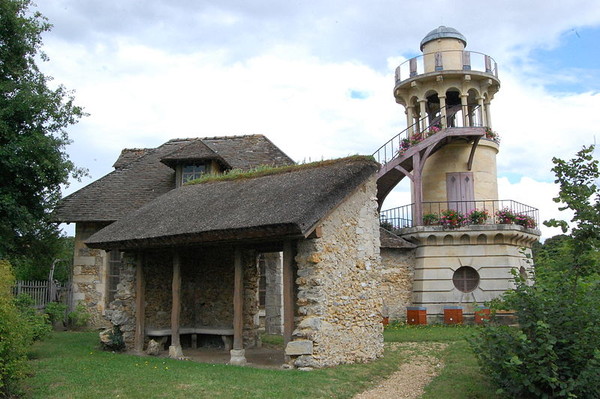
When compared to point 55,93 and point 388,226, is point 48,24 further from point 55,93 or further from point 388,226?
point 388,226

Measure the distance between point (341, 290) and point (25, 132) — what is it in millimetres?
10467

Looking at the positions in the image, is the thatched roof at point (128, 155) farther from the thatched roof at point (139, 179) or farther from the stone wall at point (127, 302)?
the stone wall at point (127, 302)

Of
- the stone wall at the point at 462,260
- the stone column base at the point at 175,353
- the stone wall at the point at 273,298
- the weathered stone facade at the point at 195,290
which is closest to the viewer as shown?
the stone column base at the point at 175,353

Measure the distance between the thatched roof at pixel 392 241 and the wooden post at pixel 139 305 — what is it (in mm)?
8256

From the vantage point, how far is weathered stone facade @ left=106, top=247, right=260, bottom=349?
13.2 meters

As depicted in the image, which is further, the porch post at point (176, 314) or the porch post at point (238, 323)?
the porch post at point (176, 314)

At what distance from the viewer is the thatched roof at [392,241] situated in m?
18.5

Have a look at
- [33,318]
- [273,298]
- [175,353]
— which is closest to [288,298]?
[175,353]

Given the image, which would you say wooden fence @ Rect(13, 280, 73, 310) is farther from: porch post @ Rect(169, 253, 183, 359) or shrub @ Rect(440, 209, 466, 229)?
shrub @ Rect(440, 209, 466, 229)

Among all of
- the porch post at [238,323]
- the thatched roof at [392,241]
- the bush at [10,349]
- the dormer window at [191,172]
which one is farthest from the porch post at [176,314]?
the thatched roof at [392,241]

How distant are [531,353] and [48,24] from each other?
15.8 m

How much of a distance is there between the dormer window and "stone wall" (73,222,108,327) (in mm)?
2860

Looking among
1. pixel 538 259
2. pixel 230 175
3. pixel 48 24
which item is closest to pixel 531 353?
pixel 538 259

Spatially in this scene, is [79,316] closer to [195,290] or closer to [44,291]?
[44,291]
